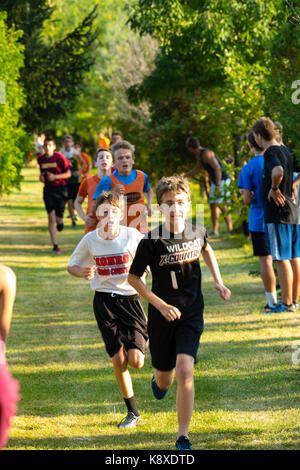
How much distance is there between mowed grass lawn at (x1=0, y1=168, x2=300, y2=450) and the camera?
587 cm

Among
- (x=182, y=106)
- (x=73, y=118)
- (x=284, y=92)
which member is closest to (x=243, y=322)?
(x=284, y=92)

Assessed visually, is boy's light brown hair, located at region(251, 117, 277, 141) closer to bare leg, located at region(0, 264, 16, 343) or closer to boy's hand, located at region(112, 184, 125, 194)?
boy's hand, located at region(112, 184, 125, 194)

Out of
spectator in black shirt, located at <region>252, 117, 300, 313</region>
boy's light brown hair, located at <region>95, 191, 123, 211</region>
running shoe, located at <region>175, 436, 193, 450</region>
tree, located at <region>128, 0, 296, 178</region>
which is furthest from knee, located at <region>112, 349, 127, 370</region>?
tree, located at <region>128, 0, 296, 178</region>

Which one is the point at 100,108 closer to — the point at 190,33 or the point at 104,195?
the point at 190,33

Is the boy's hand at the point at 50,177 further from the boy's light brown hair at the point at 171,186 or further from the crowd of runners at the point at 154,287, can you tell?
the boy's light brown hair at the point at 171,186

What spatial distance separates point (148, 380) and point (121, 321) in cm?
140

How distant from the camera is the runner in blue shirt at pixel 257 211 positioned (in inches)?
387

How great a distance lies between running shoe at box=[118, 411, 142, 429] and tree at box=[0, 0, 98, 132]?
26.0m

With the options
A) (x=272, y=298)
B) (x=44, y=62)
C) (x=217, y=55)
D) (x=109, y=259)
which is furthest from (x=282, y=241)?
(x=44, y=62)

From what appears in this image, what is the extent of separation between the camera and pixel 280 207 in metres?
9.41

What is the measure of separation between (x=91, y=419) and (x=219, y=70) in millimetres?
12482

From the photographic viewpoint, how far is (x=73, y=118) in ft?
187

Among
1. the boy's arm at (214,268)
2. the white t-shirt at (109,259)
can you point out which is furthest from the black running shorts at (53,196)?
the boy's arm at (214,268)

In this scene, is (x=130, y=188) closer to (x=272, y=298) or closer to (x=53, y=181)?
(x=272, y=298)
